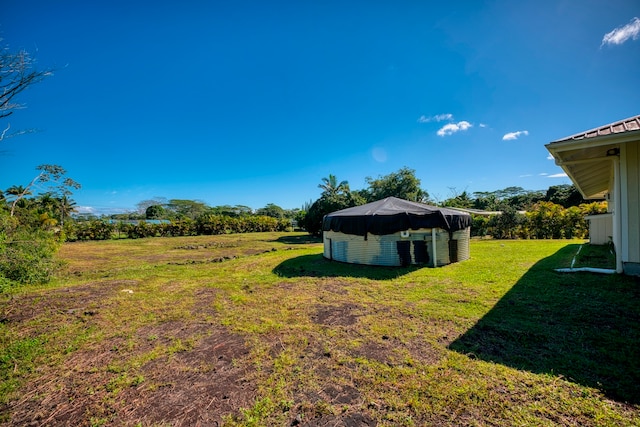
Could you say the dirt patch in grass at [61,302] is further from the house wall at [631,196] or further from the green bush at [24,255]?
the house wall at [631,196]

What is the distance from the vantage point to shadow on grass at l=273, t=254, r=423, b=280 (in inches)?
260

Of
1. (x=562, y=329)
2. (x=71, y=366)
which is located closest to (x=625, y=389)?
(x=562, y=329)

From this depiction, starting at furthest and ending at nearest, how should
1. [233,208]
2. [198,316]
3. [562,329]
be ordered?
[233,208] < [198,316] < [562,329]

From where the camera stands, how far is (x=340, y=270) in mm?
7301

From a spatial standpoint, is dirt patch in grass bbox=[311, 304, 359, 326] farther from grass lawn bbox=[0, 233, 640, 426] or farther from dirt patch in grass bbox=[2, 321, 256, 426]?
dirt patch in grass bbox=[2, 321, 256, 426]

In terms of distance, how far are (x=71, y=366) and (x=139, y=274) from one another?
547 cm

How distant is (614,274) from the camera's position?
5160 millimetres

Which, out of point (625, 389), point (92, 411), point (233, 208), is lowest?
point (92, 411)

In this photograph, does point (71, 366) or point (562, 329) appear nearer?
point (71, 366)

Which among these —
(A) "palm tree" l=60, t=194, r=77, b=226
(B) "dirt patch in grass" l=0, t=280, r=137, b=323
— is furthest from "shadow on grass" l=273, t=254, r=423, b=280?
(A) "palm tree" l=60, t=194, r=77, b=226

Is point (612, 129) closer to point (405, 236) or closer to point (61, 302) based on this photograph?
point (405, 236)

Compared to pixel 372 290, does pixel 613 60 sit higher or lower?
higher

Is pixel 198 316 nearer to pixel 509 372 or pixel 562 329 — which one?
pixel 509 372

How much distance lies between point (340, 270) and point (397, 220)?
2.18m
